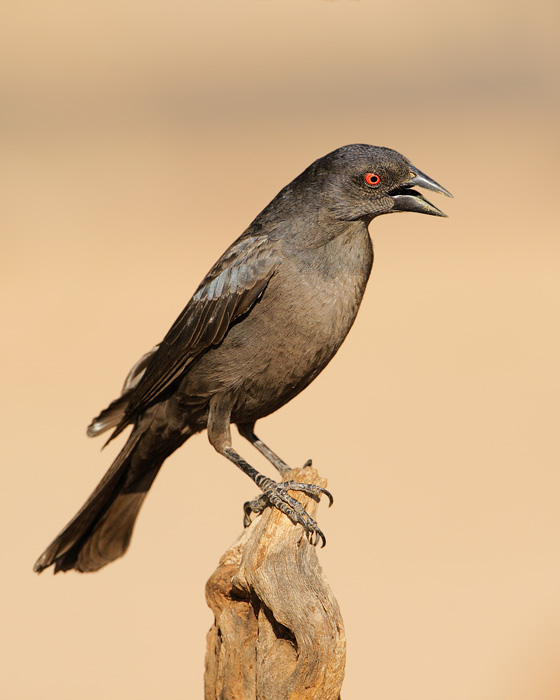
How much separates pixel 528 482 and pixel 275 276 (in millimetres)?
6069

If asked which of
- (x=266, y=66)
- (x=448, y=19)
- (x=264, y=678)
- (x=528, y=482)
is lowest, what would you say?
(x=264, y=678)

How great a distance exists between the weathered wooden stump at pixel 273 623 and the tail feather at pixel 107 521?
4.18 feet

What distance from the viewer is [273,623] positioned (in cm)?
447

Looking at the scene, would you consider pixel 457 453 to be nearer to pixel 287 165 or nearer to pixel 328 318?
pixel 328 318

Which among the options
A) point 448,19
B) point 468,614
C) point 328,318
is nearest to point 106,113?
point 448,19

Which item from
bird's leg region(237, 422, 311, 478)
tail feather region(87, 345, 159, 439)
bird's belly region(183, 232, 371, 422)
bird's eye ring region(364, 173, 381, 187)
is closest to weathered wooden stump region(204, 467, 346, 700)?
bird's belly region(183, 232, 371, 422)

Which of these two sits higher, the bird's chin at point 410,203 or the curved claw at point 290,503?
the bird's chin at point 410,203

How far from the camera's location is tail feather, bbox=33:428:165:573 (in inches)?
226

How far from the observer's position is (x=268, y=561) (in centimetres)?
451

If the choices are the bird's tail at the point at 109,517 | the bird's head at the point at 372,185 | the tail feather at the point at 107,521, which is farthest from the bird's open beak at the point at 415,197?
the tail feather at the point at 107,521

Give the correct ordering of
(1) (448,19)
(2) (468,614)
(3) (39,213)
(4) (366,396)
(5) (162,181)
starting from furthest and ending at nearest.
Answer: (1) (448,19), (5) (162,181), (3) (39,213), (4) (366,396), (2) (468,614)

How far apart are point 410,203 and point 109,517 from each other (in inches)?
110

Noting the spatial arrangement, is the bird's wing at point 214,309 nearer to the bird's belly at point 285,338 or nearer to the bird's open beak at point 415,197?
the bird's belly at point 285,338

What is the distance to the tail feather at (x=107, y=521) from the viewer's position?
5750 mm
